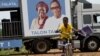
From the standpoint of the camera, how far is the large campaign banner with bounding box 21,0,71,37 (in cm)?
2573

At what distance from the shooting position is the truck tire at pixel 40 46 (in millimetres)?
25922

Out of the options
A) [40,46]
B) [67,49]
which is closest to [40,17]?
[40,46]

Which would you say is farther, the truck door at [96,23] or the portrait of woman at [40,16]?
the truck door at [96,23]

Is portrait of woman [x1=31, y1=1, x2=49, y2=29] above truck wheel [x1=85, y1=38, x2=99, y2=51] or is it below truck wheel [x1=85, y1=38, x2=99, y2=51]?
above

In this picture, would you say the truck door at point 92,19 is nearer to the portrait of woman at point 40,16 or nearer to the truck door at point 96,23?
the truck door at point 96,23

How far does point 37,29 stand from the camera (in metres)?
25.9

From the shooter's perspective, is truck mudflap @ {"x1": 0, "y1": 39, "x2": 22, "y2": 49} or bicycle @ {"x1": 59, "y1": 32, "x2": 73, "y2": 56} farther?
truck mudflap @ {"x1": 0, "y1": 39, "x2": 22, "y2": 49}

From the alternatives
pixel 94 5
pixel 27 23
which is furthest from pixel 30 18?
pixel 94 5

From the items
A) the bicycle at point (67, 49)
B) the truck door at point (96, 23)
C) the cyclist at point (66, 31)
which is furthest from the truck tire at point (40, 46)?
the bicycle at point (67, 49)

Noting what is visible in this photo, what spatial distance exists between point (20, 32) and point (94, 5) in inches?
187

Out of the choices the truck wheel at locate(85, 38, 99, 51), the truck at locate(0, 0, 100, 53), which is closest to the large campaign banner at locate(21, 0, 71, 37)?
the truck at locate(0, 0, 100, 53)

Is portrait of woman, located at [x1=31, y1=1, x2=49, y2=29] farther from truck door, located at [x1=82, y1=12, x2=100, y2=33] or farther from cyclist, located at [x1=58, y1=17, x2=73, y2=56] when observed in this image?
cyclist, located at [x1=58, y1=17, x2=73, y2=56]

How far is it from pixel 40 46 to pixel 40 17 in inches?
67.3

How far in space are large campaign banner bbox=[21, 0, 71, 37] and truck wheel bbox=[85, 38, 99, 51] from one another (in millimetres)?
2089
